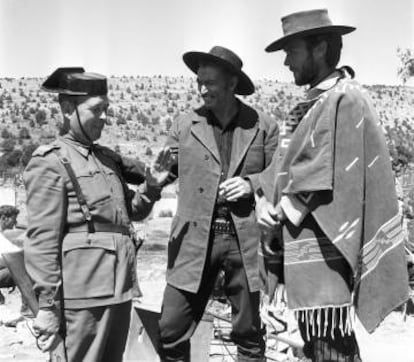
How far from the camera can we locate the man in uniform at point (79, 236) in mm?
3111

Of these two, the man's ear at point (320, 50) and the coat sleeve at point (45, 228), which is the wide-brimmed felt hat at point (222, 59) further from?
the coat sleeve at point (45, 228)

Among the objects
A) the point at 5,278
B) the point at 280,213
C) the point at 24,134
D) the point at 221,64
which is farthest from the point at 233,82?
the point at 24,134

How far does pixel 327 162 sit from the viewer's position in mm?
2895

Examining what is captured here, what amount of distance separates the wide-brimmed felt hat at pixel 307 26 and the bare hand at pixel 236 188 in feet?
3.17

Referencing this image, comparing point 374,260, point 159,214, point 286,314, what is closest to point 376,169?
point 374,260

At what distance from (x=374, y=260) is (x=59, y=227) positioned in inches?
61.3

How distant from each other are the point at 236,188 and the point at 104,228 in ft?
2.98

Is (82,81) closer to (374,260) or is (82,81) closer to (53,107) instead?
(374,260)

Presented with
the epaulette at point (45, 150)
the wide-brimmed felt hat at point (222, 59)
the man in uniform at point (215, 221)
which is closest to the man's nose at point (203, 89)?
the man in uniform at point (215, 221)

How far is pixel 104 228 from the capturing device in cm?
331

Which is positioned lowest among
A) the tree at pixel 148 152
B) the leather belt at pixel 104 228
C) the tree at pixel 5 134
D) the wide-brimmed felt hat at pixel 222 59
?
the tree at pixel 148 152

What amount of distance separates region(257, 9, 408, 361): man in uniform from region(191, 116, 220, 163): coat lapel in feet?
3.27

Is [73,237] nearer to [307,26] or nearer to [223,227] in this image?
[223,227]

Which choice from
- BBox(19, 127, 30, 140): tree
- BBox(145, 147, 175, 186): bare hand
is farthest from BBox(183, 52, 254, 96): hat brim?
BBox(19, 127, 30, 140): tree
